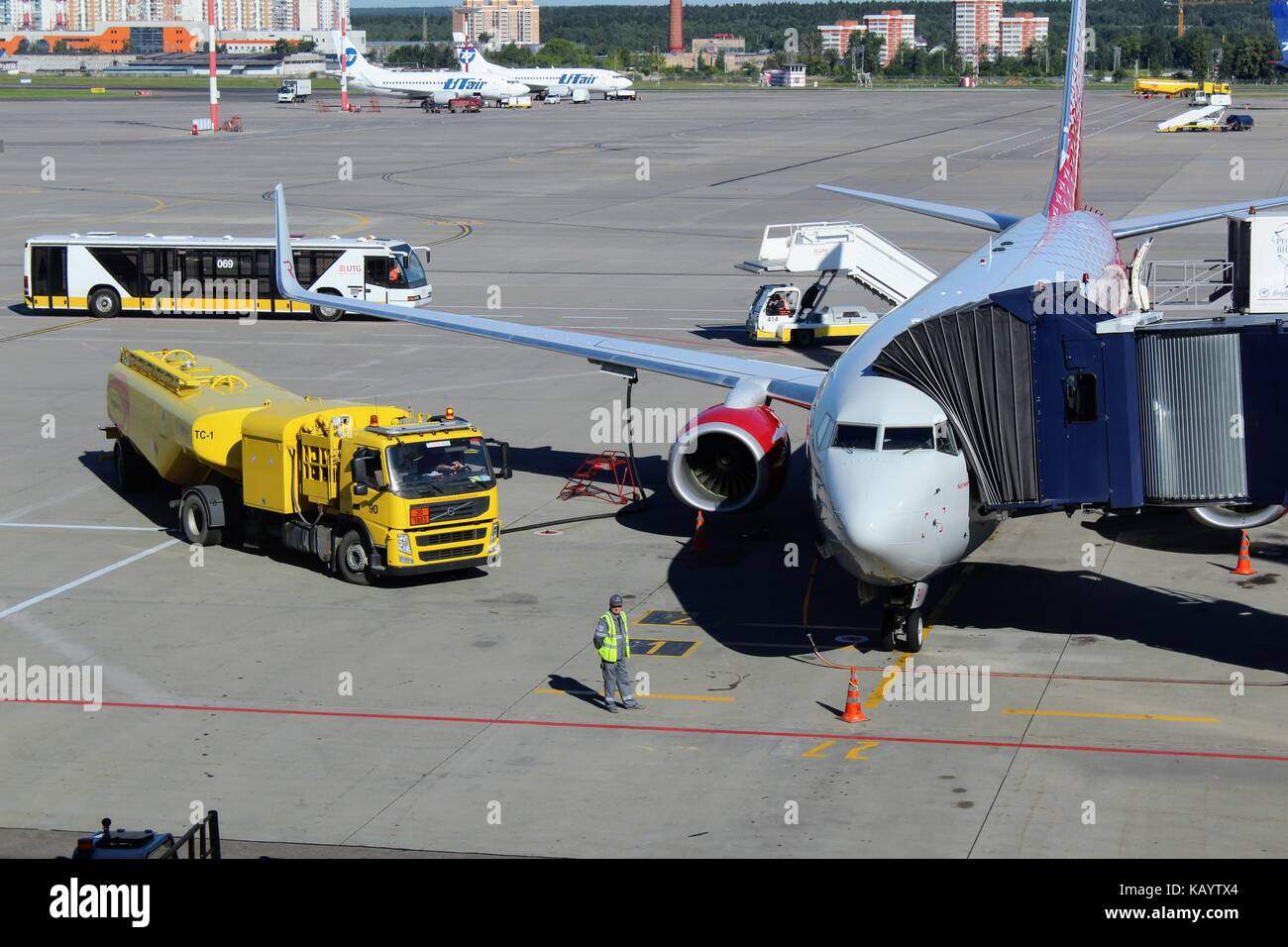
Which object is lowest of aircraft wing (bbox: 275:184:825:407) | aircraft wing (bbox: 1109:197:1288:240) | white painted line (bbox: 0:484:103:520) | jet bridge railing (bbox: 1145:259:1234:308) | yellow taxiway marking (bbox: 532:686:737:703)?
yellow taxiway marking (bbox: 532:686:737:703)

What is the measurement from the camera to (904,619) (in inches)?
936

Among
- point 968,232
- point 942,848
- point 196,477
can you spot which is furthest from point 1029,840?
point 968,232

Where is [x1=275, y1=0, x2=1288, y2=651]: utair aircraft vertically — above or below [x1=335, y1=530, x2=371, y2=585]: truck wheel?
above

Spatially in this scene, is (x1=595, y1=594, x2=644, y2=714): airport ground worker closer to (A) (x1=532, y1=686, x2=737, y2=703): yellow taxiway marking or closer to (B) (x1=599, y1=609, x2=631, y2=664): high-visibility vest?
(B) (x1=599, y1=609, x2=631, y2=664): high-visibility vest

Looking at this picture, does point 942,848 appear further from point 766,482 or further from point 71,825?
point 766,482

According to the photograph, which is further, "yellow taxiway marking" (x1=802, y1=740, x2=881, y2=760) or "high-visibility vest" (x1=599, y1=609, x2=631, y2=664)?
"high-visibility vest" (x1=599, y1=609, x2=631, y2=664)

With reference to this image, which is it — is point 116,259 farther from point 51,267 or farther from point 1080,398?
point 1080,398

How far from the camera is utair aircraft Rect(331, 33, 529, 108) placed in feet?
595

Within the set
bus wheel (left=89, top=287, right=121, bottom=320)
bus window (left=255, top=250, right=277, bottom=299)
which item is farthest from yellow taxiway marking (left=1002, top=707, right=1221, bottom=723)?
bus wheel (left=89, top=287, right=121, bottom=320)

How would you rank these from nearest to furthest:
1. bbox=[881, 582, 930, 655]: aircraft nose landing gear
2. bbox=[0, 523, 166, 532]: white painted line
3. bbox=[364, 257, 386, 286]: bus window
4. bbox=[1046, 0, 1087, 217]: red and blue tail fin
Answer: bbox=[881, 582, 930, 655]: aircraft nose landing gear, bbox=[0, 523, 166, 532]: white painted line, bbox=[1046, 0, 1087, 217]: red and blue tail fin, bbox=[364, 257, 386, 286]: bus window

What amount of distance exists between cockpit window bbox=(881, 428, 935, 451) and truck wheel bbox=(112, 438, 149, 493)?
18.4 metres

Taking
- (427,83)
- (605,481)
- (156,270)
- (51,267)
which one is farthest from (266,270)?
(427,83)

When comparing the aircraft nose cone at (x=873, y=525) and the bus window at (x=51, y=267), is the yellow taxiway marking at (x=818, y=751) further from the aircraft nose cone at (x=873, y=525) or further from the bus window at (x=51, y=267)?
the bus window at (x=51, y=267)
